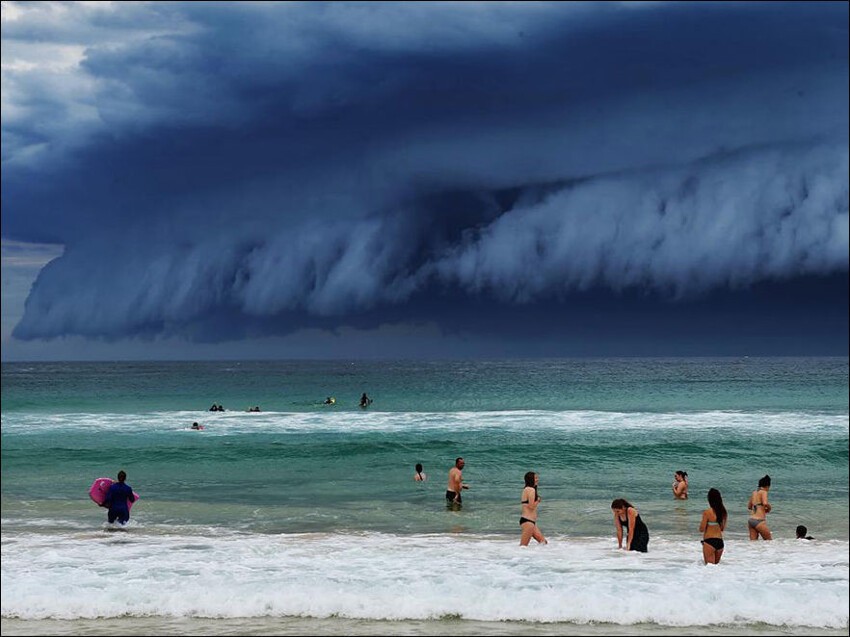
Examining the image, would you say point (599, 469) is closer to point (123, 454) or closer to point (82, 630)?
point (123, 454)

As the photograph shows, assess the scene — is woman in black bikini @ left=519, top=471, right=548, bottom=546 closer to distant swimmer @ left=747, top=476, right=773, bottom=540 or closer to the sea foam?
the sea foam

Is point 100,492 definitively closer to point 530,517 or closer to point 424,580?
point 424,580

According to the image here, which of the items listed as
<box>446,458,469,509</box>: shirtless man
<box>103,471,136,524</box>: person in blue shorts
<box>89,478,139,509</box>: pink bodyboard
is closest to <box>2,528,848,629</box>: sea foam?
<box>103,471,136,524</box>: person in blue shorts

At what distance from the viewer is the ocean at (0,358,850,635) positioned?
12438 millimetres

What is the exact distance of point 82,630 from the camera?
1161 cm

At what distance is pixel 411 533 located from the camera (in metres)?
19.5

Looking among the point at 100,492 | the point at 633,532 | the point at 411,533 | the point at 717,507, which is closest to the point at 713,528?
the point at 717,507

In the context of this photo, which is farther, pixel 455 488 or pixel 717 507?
pixel 455 488

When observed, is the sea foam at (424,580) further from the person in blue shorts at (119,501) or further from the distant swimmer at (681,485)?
the distant swimmer at (681,485)

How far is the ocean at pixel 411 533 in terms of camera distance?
12.4 m

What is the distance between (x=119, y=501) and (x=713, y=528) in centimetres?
1357

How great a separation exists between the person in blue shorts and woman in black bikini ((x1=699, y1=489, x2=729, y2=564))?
13112 millimetres

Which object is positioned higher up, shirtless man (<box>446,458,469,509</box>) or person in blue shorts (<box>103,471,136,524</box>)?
shirtless man (<box>446,458,469,509</box>)

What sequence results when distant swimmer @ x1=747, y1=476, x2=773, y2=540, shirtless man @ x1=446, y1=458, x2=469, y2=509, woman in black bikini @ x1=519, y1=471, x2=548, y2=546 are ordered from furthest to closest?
shirtless man @ x1=446, y1=458, x2=469, y2=509, distant swimmer @ x1=747, y1=476, x2=773, y2=540, woman in black bikini @ x1=519, y1=471, x2=548, y2=546
